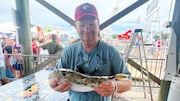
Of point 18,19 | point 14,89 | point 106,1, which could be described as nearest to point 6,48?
point 18,19

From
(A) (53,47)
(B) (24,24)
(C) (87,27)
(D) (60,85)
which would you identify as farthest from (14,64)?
(C) (87,27)

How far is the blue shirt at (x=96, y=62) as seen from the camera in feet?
2.31

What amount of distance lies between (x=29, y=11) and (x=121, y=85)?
1972 millimetres

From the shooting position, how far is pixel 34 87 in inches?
56.7

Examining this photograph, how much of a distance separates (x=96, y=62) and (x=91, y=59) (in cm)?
3

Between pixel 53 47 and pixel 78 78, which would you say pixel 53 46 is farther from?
pixel 78 78

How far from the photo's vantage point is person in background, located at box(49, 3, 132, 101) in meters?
0.66

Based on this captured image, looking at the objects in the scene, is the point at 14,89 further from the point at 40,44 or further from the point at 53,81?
the point at 40,44

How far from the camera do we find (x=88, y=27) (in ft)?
2.15

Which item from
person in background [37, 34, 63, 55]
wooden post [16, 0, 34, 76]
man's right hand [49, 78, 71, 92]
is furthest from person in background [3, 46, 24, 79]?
man's right hand [49, 78, 71, 92]

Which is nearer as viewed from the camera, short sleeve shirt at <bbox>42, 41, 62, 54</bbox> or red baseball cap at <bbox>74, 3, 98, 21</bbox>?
red baseball cap at <bbox>74, 3, 98, 21</bbox>

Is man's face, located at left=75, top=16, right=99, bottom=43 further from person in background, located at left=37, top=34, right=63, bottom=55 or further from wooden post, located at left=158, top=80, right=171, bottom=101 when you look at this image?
person in background, located at left=37, top=34, right=63, bottom=55

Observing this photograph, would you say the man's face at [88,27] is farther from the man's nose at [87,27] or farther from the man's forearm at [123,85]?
the man's forearm at [123,85]

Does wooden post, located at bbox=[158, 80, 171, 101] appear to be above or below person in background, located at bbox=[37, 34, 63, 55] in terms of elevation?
below
